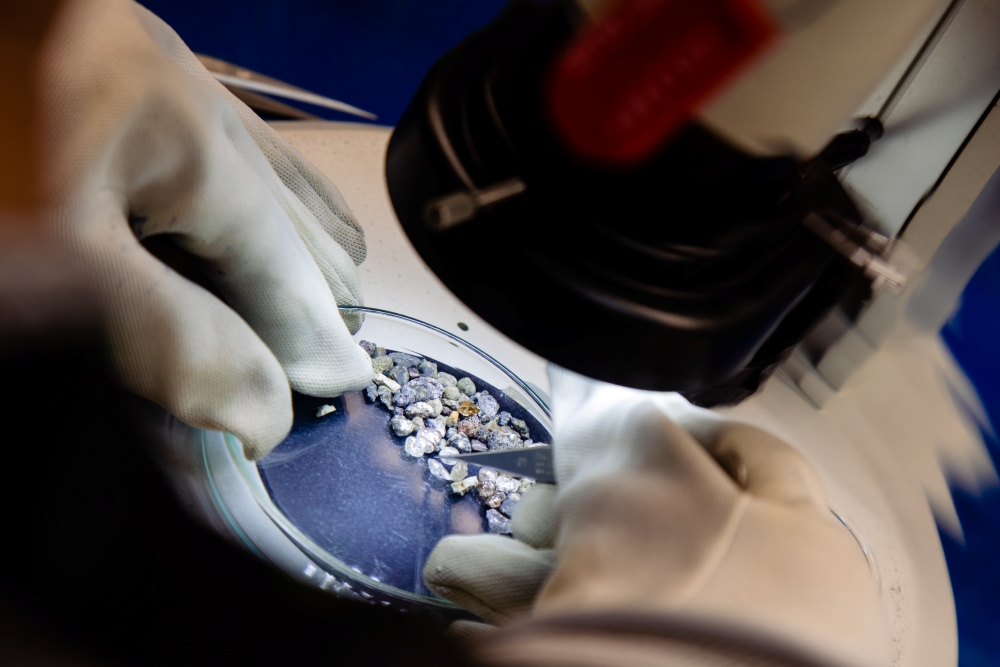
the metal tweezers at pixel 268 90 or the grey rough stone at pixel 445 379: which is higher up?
the metal tweezers at pixel 268 90

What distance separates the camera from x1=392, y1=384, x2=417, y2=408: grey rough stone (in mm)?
610

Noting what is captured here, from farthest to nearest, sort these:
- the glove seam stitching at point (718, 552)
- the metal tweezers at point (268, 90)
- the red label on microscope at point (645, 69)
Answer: the metal tweezers at point (268, 90) → the glove seam stitching at point (718, 552) → the red label on microscope at point (645, 69)

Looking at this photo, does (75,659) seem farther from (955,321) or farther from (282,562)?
(955,321)

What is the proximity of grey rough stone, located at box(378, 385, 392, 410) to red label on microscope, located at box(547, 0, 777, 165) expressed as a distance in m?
0.42

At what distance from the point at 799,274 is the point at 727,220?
6cm

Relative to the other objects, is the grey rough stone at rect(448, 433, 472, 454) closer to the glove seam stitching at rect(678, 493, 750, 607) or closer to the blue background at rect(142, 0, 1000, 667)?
the glove seam stitching at rect(678, 493, 750, 607)

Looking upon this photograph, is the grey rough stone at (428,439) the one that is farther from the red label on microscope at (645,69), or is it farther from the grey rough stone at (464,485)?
the red label on microscope at (645,69)

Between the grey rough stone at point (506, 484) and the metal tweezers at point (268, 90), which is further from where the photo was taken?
the metal tweezers at point (268, 90)

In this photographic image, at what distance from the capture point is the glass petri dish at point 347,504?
1.55ft

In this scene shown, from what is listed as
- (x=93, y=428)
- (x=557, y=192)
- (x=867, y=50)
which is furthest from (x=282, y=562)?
(x=867, y=50)

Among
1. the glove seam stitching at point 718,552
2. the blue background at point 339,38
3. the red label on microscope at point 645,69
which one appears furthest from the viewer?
the blue background at point 339,38

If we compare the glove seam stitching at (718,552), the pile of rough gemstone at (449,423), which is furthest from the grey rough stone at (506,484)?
the glove seam stitching at (718,552)

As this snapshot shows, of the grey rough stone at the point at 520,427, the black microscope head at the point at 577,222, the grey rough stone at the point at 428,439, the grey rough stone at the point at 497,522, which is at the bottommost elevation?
the grey rough stone at the point at 497,522

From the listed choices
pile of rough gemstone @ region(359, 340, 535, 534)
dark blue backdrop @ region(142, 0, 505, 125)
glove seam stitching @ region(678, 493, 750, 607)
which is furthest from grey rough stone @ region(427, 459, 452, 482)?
dark blue backdrop @ region(142, 0, 505, 125)
